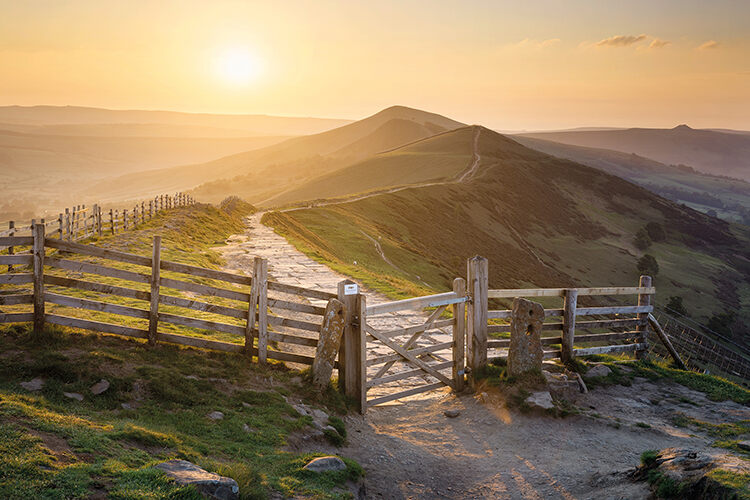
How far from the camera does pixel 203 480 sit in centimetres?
542

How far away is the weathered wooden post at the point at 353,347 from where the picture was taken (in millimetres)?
9625

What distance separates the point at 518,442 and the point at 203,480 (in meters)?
5.93

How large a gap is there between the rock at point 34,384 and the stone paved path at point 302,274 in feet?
19.6

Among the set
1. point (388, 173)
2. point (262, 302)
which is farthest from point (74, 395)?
point (388, 173)

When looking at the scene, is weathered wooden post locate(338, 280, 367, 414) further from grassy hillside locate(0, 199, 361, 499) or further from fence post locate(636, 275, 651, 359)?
fence post locate(636, 275, 651, 359)

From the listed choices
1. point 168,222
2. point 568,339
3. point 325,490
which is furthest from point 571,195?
point 325,490

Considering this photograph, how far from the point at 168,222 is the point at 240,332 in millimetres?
24644

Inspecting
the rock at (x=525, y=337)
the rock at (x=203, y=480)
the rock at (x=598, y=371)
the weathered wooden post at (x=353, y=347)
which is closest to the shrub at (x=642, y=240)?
the rock at (x=598, y=371)

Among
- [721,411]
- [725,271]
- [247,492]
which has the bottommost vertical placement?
[725,271]

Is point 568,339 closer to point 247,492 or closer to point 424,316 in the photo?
point 424,316

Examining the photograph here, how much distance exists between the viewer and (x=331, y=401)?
30.9 ft

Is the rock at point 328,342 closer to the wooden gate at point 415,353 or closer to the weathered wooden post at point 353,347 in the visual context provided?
the weathered wooden post at point 353,347

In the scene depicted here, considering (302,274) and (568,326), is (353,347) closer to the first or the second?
(568,326)

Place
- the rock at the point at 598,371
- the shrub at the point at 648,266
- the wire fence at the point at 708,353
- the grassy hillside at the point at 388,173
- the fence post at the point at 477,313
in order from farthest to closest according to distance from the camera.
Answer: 1. the grassy hillside at the point at 388,173
2. the shrub at the point at 648,266
3. the wire fence at the point at 708,353
4. the rock at the point at 598,371
5. the fence post at the point at 477,313
